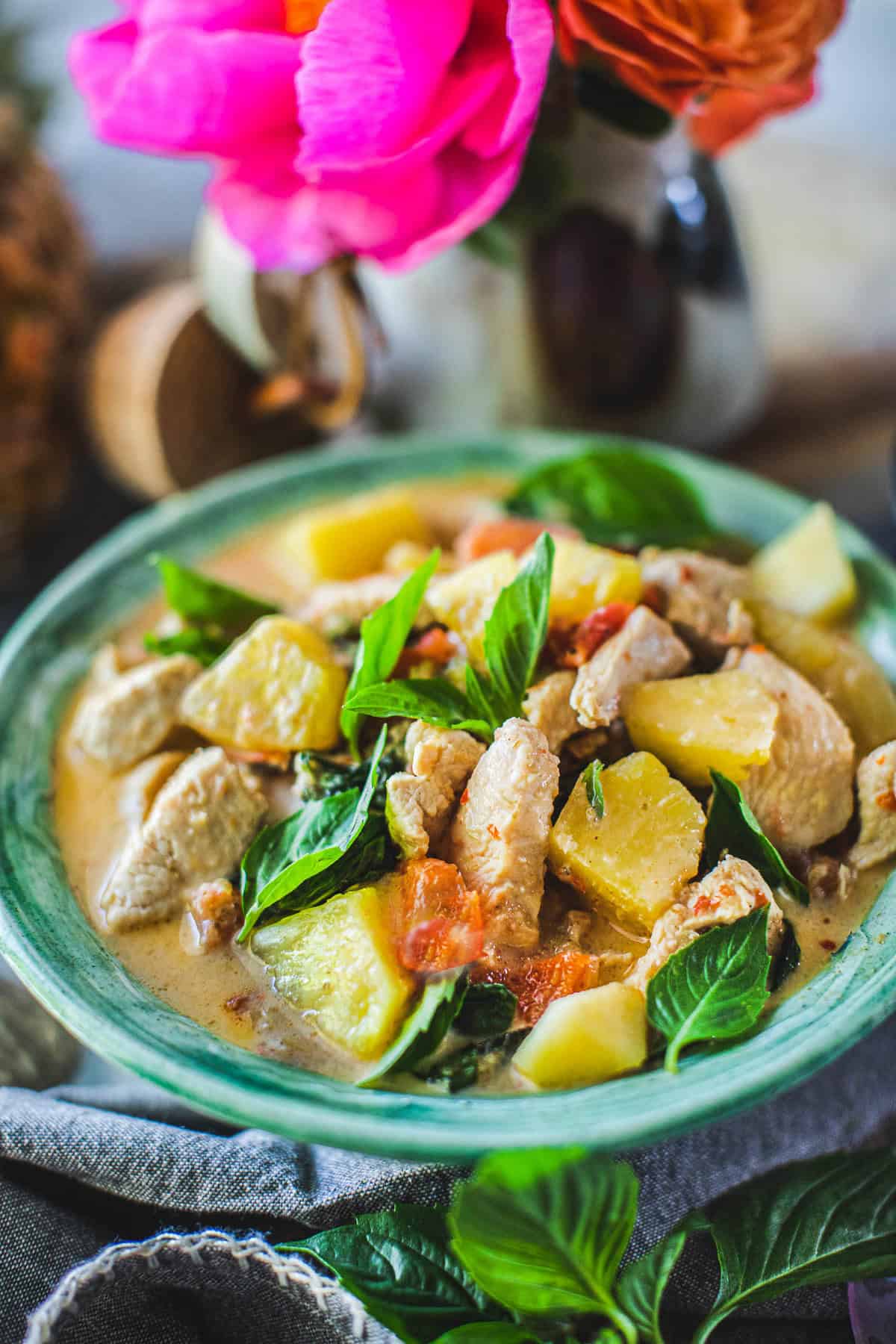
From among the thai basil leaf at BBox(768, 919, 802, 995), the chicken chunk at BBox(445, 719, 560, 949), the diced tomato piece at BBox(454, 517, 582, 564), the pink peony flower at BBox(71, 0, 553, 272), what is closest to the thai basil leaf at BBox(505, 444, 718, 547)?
the diced tomato piece at BBox(454, 517, 582, 564)

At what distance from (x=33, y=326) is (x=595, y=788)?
6.93ft

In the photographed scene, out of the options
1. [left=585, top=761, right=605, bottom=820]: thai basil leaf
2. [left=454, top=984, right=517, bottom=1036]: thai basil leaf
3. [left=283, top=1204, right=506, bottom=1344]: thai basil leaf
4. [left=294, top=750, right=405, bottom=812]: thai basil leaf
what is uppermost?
[left=294, top=750, right=405, bottom=812]: thai basil leaf

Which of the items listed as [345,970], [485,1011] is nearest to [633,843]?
[485,1011]

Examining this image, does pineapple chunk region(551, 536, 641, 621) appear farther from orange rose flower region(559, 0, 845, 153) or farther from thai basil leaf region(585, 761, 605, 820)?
orange rose flower region(559, 0, 845, 153)

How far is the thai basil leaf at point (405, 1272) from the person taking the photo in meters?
1.59

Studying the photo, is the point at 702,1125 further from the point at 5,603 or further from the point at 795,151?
the point at 795,151

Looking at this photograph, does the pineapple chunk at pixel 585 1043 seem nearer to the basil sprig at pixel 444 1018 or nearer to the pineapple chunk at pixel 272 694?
the basil sprig at pixel 444 1018

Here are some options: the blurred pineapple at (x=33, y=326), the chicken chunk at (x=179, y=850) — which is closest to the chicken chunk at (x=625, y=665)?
the chicken chunk at (x=179, y=850)

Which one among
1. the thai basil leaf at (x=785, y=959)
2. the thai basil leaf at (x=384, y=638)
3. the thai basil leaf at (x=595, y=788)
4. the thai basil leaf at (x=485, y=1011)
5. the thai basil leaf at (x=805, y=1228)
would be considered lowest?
the thai basil leaf at (x=805, y=1228)

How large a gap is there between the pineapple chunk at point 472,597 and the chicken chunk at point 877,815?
61 cm

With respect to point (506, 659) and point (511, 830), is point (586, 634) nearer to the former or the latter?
point (506, 659)

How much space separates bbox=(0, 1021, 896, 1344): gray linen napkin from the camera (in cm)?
170

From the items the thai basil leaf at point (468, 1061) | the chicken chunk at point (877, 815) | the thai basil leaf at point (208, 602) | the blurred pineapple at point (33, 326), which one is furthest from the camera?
the blurred pineapple at point (33, 326)

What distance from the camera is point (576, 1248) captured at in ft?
4.70
